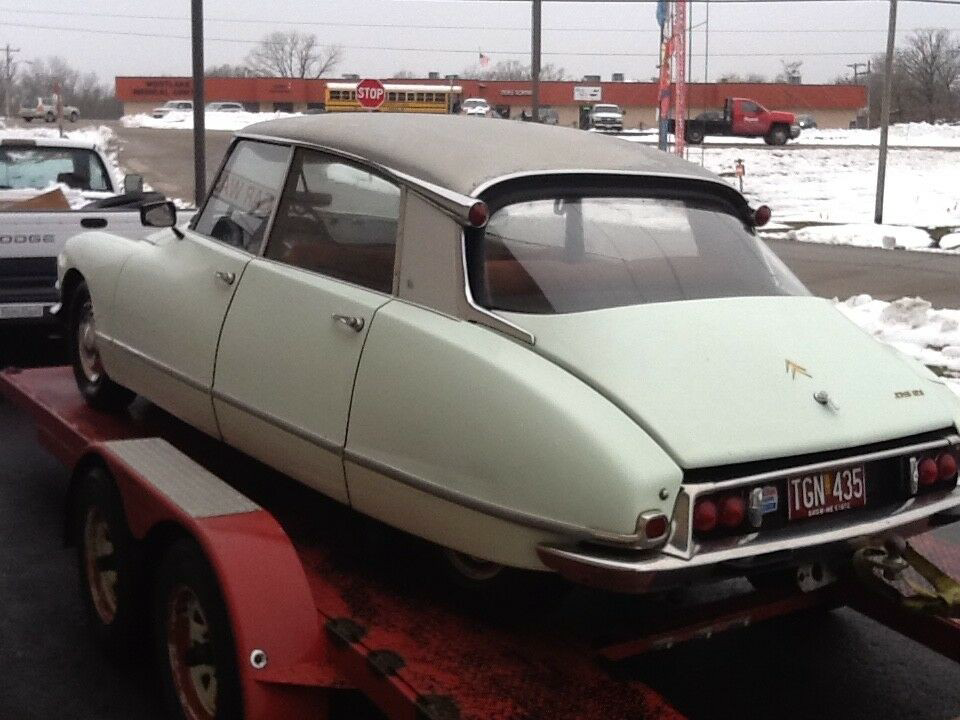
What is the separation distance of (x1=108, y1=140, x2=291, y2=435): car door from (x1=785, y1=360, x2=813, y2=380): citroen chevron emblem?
202 cm

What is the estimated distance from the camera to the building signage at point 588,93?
82.0 meters

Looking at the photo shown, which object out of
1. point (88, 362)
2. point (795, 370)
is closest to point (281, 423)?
point (795, 370)

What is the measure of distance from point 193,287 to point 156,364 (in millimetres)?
413

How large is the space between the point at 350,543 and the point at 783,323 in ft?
5.36

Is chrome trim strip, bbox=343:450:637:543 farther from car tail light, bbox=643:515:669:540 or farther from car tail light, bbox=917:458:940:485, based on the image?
car tail light, bbox=917:458:940:485

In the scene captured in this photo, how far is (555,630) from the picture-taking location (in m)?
3.44

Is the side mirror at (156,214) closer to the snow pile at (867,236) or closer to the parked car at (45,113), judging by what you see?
the snow pile at (867,236)

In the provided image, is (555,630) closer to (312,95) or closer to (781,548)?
(781,548)

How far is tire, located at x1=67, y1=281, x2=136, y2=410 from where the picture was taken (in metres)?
5.62

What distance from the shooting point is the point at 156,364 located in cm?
480

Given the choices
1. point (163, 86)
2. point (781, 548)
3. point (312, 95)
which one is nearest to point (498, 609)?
point (781, 548)

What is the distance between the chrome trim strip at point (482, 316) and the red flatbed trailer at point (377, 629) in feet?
2.72

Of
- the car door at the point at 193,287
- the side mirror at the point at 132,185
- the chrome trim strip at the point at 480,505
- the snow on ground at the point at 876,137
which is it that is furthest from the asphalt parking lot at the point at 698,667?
the snow on ground at the point at 876,137

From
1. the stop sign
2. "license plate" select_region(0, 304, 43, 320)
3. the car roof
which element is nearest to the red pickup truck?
the stop sign
